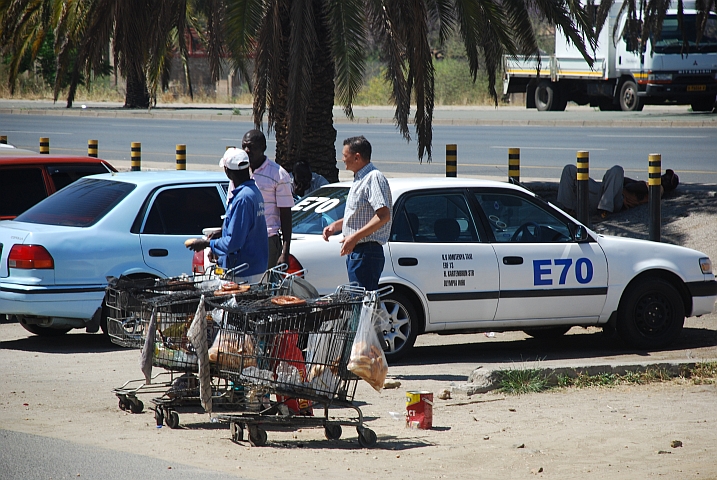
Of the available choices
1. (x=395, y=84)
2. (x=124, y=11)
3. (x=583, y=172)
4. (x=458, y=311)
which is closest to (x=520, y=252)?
(x=458, y=311)

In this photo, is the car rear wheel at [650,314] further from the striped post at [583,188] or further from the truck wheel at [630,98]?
the truck wheel at [630,98]

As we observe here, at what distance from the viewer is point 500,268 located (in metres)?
8.45

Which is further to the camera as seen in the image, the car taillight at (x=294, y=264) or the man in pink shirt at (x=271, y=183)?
the car taillight at (x=294, y=264)

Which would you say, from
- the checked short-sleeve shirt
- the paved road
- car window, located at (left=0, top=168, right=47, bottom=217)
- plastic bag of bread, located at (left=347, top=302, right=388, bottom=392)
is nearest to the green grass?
the checked short-sleeve shirt

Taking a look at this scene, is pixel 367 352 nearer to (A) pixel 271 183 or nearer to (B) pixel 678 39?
(A) pixel 271 183

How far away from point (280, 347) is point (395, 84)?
22.0 feet

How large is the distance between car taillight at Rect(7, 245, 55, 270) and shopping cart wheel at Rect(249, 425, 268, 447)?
3.37 metres

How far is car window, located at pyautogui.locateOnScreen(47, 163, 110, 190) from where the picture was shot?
34.2 feet

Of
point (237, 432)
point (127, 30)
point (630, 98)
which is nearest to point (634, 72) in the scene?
point (630, 98)

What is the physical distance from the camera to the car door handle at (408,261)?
8.23 metres

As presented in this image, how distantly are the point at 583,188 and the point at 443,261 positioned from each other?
5.48 metres

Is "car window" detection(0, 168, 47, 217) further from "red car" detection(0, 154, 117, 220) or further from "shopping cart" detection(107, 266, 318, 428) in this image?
"shopping cart" detection(107, 266, 318, 428)

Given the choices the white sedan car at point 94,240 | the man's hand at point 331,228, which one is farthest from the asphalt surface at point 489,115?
the man's hand at point 331,228

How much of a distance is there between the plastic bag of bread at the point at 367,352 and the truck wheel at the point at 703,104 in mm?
30038
